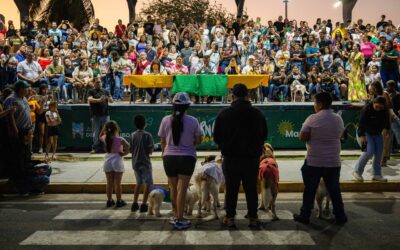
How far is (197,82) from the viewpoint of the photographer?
15.8 meters

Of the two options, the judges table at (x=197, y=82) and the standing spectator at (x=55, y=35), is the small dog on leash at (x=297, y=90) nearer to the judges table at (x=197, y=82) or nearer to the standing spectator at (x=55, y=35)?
the judges table at (x=197, y=82)

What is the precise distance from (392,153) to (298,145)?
2.58 metres

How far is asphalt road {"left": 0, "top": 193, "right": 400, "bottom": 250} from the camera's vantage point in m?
6.25

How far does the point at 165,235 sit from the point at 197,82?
9.51m

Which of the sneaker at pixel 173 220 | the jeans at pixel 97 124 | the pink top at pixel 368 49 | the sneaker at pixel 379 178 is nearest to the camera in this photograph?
the sneaker at pixel 173 220

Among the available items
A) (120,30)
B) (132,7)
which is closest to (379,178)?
(120,30)

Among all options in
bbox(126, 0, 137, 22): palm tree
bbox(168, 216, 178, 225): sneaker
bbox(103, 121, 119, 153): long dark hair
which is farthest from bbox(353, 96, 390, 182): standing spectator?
bbox(126, 0, 137, 22): palm tree

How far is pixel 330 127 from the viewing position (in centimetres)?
714

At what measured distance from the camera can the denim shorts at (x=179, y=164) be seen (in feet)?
22.5

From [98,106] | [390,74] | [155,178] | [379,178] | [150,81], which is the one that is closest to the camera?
[379,178]

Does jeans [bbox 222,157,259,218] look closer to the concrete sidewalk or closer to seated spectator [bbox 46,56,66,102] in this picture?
the concrete sidewalk

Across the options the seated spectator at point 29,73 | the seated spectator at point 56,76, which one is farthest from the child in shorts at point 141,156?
the seated spectator at point 56,76

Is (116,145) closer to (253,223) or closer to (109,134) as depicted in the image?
(109,134)

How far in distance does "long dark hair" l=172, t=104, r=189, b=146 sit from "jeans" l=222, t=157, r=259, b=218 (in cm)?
72
